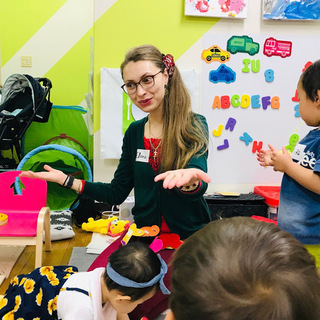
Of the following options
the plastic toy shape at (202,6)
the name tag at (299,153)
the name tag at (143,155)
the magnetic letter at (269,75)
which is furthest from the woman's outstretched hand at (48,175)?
the magnetic letter at (269,75)

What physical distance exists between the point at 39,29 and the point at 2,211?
274 centimetres

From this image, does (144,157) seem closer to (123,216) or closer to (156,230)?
(156,230)

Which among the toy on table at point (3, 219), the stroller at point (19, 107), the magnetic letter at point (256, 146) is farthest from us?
the stroller at point (19, 107)

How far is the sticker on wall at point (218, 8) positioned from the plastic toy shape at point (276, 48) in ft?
0.85

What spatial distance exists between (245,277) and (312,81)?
104cm

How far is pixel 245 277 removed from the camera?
16.6 inches

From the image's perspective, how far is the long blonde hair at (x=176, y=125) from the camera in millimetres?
1510

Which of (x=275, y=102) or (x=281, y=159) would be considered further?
(x=275, y=102)

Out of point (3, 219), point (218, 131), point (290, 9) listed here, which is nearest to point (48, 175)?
point (3, 219)

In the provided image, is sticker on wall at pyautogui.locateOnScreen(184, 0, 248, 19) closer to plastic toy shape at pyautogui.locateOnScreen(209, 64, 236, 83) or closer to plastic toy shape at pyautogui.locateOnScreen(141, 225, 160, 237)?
plastic toy shape at pyautogui.locateOnScreen(209, 64, 236, 83)

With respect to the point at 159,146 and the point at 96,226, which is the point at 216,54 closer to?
the point at 159,146

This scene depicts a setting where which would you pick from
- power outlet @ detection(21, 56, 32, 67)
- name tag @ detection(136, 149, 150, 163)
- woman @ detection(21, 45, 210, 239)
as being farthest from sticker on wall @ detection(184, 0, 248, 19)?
power outlet @ detection(21, 56, 32, 67)

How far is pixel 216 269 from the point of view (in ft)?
1.44

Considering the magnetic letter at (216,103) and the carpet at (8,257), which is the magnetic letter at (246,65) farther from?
A: the carpet at (8,257)
